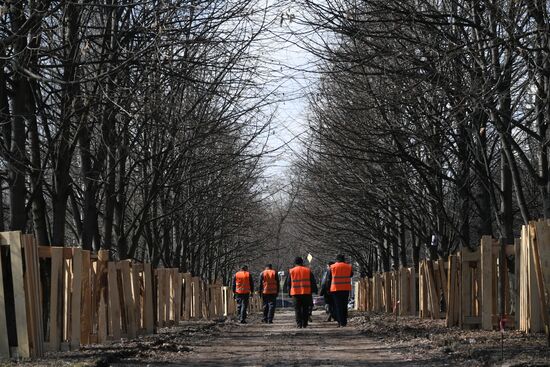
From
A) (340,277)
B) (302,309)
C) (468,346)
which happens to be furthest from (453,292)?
(302,309)

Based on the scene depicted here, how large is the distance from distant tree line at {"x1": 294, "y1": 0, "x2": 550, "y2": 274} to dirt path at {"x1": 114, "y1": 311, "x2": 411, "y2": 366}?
3495mm

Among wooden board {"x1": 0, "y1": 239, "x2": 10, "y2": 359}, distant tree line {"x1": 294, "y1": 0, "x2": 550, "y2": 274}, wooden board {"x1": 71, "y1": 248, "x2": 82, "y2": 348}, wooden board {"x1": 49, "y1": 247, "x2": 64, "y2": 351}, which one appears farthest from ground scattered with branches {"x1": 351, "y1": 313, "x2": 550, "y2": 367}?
wooden board {"x1": 0, "y1": 239, "x2": 10, "y2": 359}

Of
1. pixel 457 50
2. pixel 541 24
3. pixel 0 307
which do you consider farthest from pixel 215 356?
pixel 541 24

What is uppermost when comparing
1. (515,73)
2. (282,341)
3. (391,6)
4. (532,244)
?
(391,6)

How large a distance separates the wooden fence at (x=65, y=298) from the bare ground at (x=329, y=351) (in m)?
0.32

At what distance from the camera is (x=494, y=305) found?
1672 centimetres

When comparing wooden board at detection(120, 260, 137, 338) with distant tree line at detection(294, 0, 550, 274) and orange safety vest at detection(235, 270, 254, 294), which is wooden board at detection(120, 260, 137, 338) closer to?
distant tree line at detection(294, 0, 550, 274)

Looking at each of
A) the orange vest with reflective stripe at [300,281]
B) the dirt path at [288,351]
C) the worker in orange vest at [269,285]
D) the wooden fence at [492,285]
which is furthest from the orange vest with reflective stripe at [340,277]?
the worker in orange vest at [269,285]

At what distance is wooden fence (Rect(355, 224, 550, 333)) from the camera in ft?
43.3

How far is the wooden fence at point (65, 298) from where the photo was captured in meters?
12.5

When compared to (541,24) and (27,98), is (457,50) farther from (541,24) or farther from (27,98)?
(27,98)

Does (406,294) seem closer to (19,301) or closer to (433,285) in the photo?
(433,285)

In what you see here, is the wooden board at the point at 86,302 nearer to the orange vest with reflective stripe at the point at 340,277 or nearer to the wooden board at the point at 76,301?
the wooden board at the point at 76,301

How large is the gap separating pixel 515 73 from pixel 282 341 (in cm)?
712
